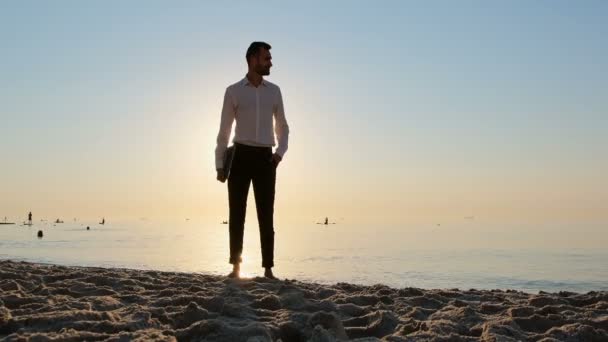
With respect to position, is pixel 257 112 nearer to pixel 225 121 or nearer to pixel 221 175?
pixel 225 121

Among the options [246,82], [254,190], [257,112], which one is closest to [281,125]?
[257,112]

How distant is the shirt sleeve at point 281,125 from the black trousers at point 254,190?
0.25 meters

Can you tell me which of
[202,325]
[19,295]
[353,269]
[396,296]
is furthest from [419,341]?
[353,269]

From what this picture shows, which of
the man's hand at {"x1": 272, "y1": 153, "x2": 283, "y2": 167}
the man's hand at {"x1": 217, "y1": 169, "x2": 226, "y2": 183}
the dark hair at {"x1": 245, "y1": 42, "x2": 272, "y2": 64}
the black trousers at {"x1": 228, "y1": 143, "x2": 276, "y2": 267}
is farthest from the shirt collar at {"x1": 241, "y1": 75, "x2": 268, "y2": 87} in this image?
the man's hand at {"x1": 217, "y1": 169, "x2": 226, "y2": 183}

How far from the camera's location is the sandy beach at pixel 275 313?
10.9 feet

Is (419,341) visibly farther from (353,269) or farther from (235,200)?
(353,269)

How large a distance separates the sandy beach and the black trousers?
0.70 metres

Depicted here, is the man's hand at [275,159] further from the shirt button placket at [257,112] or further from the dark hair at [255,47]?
the dark hair at [255,47]

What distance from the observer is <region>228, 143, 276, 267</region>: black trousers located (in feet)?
20.3

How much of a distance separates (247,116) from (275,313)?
112 inches

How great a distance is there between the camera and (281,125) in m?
6.53

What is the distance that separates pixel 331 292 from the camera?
17.1ft

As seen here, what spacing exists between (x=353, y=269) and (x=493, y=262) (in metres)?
7.54

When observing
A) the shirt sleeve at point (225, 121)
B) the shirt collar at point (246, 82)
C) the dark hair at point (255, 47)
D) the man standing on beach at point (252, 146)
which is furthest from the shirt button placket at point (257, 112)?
the dark hair at point (255, 47)
